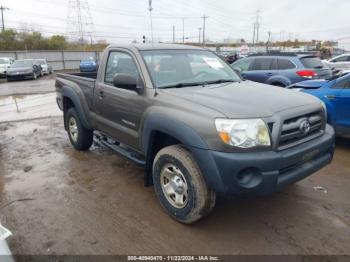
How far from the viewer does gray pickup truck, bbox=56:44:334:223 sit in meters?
2.75

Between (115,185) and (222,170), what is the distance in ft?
6.69

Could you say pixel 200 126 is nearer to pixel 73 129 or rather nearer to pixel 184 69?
pixel 184 69

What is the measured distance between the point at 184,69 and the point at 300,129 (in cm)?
163

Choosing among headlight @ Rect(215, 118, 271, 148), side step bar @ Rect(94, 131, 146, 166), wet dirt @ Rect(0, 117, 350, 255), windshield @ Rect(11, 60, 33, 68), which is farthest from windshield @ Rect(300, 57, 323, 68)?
windshield @ Rect(11, 60, 33, 68)

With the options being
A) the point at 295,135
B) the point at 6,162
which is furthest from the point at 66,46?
the point at 295,135

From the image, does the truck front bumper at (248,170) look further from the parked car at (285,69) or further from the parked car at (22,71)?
the parked car at (22,71)

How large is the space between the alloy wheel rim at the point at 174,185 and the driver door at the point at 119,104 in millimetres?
607

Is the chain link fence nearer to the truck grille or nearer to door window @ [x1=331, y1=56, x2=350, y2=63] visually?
door window @ [x1=331, y1=56, x2=350, y2=63]

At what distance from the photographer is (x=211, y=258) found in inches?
110

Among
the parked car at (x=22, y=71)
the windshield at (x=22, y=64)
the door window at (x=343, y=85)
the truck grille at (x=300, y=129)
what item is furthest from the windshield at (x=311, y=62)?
the windshield at (x=22, y=64)

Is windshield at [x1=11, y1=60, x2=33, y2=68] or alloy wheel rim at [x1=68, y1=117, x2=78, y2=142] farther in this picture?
windshield at [x1=11, y1=60, x2=33, y2=68]

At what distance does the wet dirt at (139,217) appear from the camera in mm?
2957

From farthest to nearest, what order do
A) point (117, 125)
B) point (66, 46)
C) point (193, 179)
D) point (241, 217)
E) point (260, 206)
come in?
point (66, 46) → point (117, 125) → point (260, 206) → point (241, 217) → point (193, 179)

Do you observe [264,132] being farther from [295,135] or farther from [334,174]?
[334,174]
